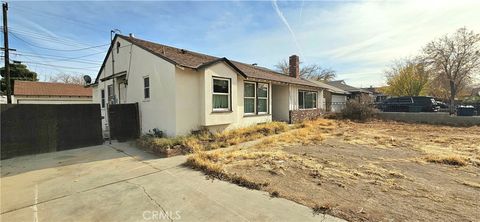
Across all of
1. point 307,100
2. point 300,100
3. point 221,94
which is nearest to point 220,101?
point 221,94

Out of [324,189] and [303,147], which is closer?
[324,189]

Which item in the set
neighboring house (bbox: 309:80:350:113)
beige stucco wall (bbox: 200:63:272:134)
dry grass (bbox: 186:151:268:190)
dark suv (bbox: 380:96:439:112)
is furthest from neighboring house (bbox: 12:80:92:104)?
dark suv (bbox: 380:96:439:112)

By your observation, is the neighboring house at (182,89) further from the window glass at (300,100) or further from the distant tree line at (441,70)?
the distant tree line at (441,70)

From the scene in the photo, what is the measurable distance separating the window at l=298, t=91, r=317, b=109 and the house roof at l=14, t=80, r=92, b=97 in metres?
24.0

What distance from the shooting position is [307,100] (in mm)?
18156

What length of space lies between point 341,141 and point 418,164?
3552 millimetres

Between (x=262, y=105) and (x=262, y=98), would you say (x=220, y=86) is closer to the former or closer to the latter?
(x=262, y=98)

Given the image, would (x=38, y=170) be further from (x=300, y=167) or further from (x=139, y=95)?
(x=300, y=167)

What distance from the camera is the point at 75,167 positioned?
652cm

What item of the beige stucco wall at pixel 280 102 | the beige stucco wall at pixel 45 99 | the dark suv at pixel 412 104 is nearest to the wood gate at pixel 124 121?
the beige stucco wall at pixel 280 102

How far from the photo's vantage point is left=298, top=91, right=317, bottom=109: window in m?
17.2

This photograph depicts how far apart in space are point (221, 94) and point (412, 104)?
63.9 ft

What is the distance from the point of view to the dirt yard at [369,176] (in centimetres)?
364

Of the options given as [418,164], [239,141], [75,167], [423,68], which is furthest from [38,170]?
[423,68]
